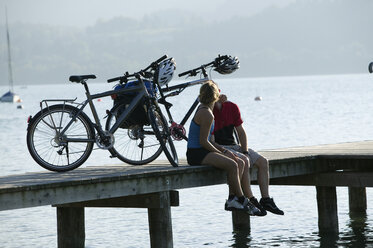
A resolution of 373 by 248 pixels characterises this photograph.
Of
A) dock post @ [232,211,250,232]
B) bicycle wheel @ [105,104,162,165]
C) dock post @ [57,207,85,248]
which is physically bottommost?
dock post @ [232,211,250,232]

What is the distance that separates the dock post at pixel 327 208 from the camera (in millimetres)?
13680

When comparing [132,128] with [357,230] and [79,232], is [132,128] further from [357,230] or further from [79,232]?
[357,230]

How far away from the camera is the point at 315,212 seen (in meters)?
Answer: 18.5

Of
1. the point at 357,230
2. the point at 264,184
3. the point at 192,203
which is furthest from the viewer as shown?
the point at 192,203

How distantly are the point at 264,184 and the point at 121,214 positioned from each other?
27.6ft

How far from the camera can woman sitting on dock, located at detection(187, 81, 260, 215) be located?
422 inches

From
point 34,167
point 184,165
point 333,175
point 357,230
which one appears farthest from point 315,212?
point 34,167

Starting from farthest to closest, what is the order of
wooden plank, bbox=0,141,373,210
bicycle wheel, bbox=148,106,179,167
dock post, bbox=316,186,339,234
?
1. dock post, bbox=316,186,339,234
2. bicycle wheel, bbox=148,106,179,167
3. wooden plank, bbox=0,141,373,210

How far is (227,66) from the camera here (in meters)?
12.0

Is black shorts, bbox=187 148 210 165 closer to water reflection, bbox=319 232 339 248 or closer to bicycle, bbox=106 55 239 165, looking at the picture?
bicycle, bbox=106 55 239 165

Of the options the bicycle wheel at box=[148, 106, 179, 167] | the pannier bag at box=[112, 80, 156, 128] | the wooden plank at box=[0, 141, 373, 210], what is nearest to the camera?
the wooden plank at box=[0, 141, 373, 210]

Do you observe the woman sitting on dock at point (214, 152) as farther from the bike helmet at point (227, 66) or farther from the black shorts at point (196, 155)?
the bike helmet at point (227, 66)

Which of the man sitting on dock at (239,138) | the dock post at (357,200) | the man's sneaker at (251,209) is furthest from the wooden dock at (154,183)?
the dock post at (357,200)

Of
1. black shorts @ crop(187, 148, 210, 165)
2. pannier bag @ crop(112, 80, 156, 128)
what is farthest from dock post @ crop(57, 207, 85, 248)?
black shorts @ crop(187, 148, 210, 165)
